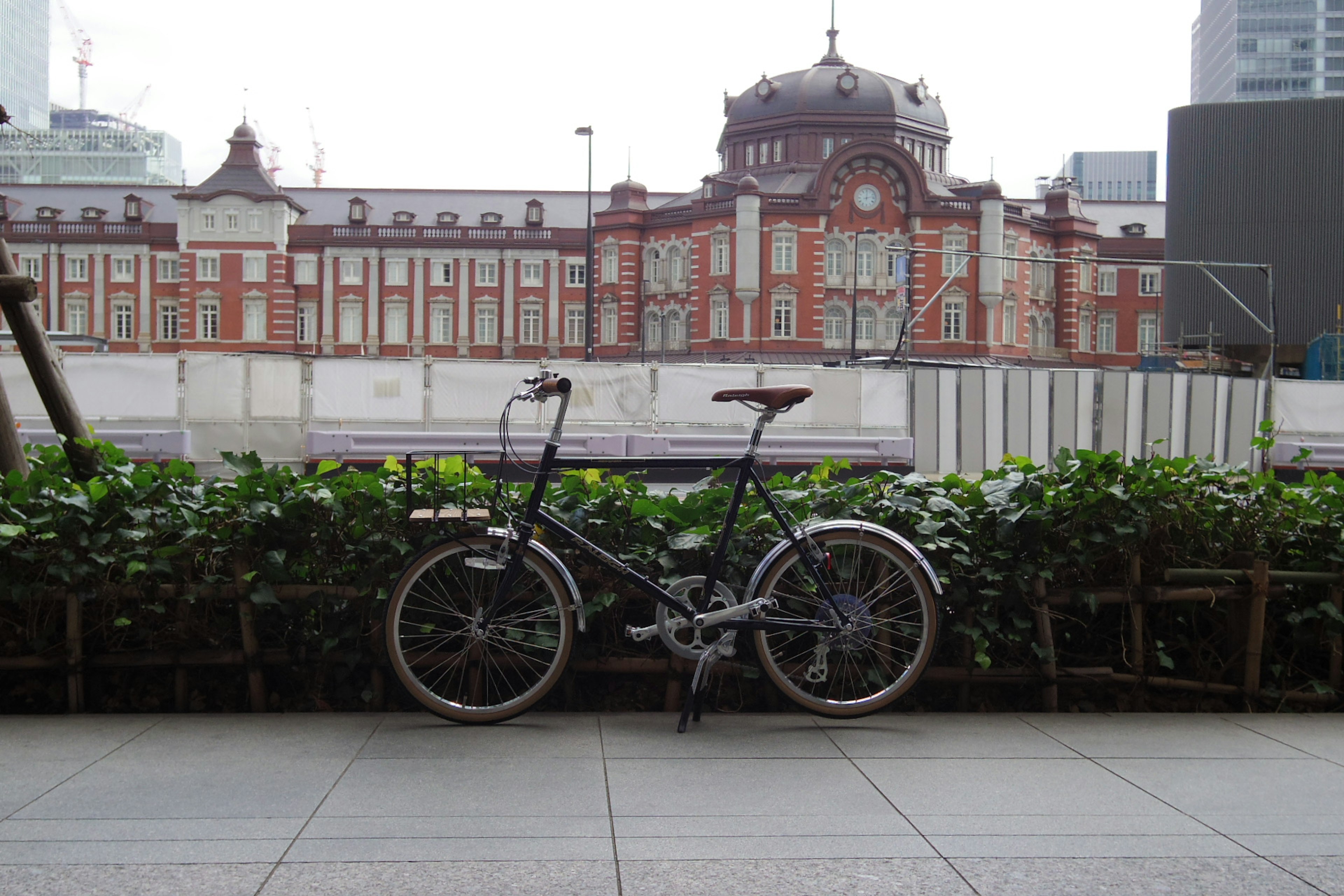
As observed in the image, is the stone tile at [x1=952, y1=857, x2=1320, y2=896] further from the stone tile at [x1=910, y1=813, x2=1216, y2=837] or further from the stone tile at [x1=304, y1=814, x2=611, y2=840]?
the stone tile at [x1=304, y1=814, x2=611, y2=840]

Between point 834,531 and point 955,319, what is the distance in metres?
70.8

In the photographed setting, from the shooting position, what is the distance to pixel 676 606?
4953 millimetres

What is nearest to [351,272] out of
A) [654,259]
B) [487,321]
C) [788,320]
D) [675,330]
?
[487,321]

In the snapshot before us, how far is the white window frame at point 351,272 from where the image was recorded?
82.6 meters

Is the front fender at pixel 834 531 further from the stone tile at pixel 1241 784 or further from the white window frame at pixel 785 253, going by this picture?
the white window frame at pixel 785 253

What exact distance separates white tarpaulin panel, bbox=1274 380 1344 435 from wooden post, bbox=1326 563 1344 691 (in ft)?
69.6

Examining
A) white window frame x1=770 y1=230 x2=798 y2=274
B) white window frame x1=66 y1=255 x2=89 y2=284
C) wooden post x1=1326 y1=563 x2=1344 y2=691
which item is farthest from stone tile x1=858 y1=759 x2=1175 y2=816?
white window frame x1=66 y1=255 x2=89 y2=284

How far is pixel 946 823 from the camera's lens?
3887 mm

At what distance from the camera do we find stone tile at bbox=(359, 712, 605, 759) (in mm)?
4586

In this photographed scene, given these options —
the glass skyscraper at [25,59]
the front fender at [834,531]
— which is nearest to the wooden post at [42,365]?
the front fender at [834,531]

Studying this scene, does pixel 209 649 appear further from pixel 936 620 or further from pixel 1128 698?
pixel 1128 698

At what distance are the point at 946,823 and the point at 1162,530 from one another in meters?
2.24

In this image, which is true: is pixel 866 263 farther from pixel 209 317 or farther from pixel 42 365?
pixel 42 365

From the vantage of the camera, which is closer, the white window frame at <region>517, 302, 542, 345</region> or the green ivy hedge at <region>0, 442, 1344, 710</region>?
the green ivy hedge at <region>0, 442, 1344, 710</region>
